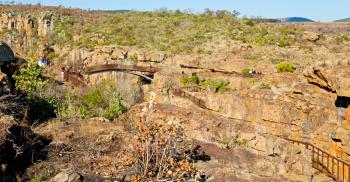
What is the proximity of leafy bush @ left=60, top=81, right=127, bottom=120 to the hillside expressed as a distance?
74mm

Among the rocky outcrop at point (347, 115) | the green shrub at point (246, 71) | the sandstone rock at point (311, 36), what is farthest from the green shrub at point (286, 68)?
the rocky outcrop at point (347, 115)

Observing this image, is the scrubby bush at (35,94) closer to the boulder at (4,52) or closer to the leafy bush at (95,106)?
the leafy bush at (95,106)

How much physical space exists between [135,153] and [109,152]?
7.34 feet

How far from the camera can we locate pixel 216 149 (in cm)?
1258

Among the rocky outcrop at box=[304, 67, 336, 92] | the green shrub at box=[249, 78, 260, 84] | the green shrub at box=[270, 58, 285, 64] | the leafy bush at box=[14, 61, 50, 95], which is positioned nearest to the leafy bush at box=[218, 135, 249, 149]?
the rocky outcrop at box=[304, 67, 336, 92]

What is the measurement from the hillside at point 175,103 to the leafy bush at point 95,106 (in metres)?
0.07

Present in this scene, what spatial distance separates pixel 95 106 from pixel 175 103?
13.1 feet

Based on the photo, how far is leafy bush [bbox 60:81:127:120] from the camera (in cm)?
1634

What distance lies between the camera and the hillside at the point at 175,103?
32.9ft

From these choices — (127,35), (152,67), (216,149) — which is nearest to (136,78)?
(152,67)

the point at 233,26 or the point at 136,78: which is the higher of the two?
the point at 233,26

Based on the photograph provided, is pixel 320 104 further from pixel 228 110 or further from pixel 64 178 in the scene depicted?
pixel 64 178

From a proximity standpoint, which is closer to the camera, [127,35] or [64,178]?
[64,178]

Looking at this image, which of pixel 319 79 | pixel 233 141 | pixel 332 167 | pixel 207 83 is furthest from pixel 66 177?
pixel 207 83
